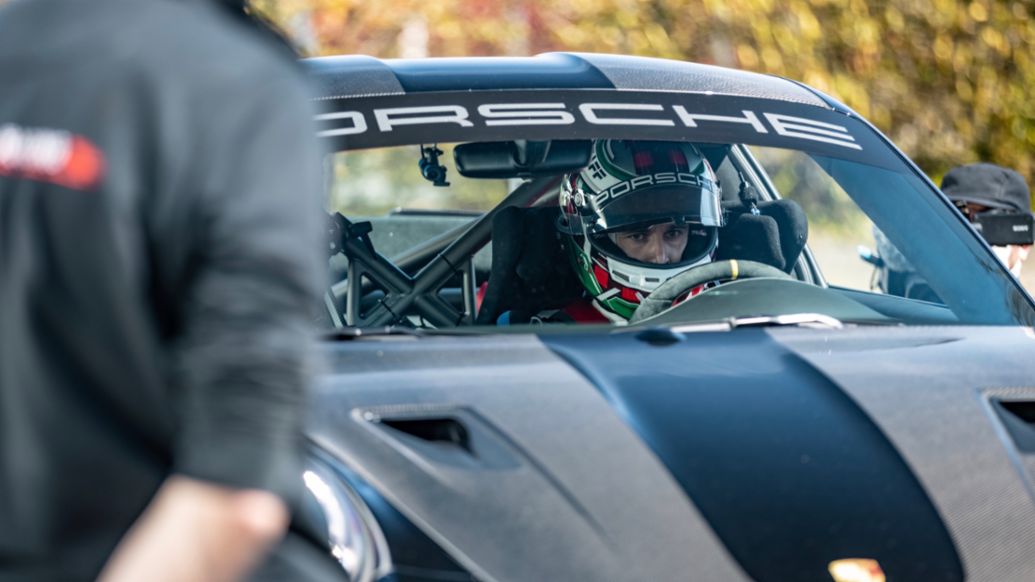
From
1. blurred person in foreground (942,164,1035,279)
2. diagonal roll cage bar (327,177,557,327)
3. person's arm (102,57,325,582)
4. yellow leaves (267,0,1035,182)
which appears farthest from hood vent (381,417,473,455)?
yellow leaves (267,0,1035,182)

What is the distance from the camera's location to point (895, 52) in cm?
1333

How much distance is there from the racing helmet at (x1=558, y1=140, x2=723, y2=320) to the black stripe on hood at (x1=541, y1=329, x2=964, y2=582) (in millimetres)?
820

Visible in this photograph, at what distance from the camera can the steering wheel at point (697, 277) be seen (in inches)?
137

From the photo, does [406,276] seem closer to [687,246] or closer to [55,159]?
[687,246]

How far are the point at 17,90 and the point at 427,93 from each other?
7.28ft

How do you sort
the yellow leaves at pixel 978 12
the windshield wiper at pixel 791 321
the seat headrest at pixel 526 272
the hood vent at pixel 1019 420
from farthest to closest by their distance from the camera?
the yellow leaves at pixel 978 12 < the seat headrest at pixel 526 272 < the windshield wiper at pixel 791 321 < the hood vent at pixel 1019 420

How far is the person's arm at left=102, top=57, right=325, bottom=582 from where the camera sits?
125 centimetres

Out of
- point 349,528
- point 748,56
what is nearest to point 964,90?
point 748,56

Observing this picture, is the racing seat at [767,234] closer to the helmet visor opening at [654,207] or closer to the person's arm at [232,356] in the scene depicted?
the helmet visor opening at [654,207]

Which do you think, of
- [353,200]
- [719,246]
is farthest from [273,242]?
[353,200]

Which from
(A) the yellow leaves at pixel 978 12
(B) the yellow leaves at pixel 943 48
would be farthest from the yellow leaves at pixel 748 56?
(A) the yellow leaves at pixel 978 12

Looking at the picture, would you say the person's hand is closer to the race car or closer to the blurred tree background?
the race car

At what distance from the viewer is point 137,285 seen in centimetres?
128

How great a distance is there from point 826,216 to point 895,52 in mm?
9880
